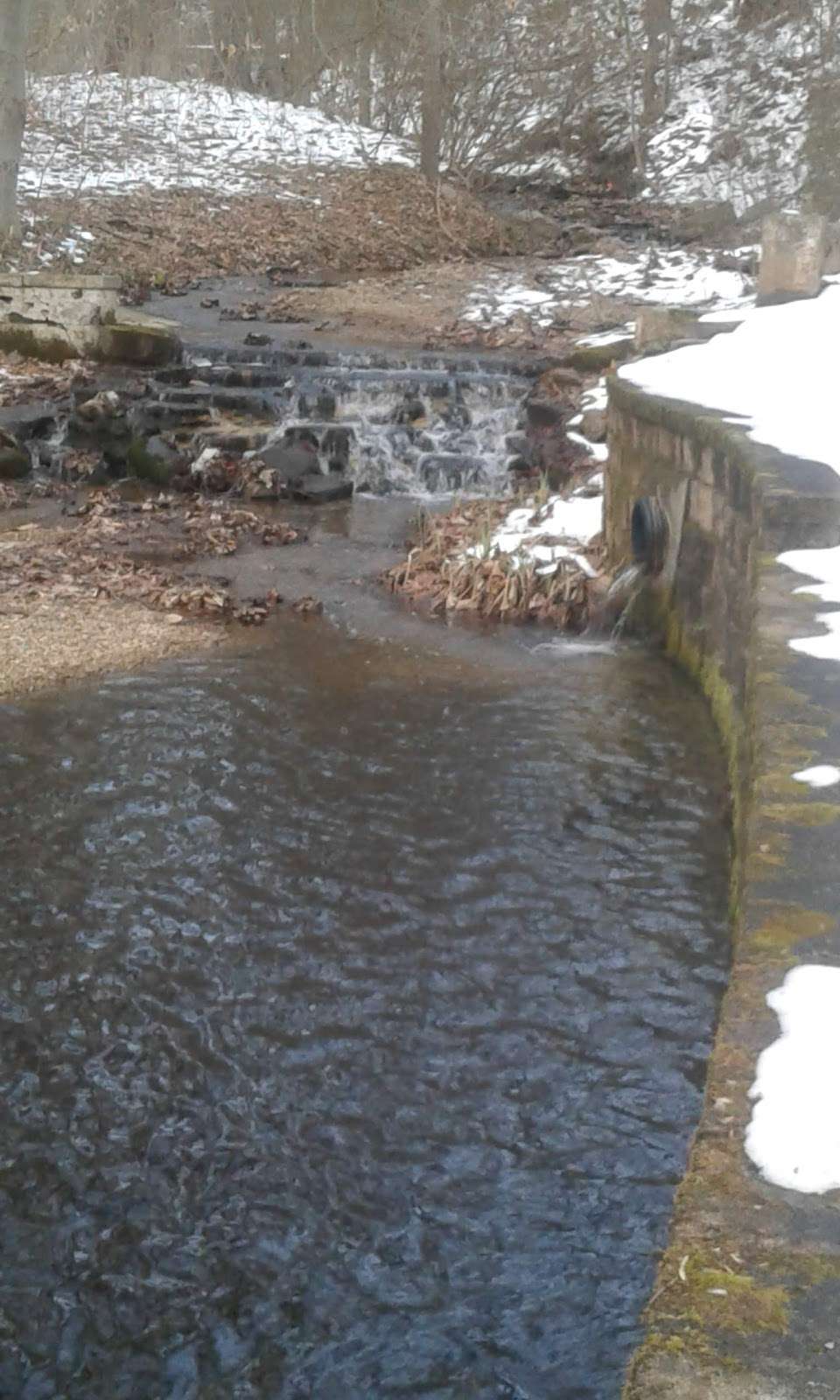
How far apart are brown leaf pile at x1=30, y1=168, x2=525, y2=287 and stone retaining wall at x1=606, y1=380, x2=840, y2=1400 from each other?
484 inches

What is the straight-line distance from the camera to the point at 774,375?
8758 mm

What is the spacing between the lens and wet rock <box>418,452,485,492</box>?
12453 millimetres

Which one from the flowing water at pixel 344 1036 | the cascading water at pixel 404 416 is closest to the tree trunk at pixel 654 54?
the cascading water at pixel 404 416

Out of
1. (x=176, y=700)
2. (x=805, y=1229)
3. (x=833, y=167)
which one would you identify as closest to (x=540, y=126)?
Result: (x=833, y=167)

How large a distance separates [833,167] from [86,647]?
1268 centimetres

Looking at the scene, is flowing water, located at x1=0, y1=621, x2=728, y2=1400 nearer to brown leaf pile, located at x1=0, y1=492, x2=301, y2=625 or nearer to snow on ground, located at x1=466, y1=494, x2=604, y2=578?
brown leaf pile, located at x1=0, y1=492, x2=301, y2=625

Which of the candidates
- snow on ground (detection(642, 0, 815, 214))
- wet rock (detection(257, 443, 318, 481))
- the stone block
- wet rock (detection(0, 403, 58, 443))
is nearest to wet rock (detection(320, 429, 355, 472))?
wet rock (detection(257, 443, 318, 481))

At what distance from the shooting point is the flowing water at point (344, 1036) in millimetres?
3400

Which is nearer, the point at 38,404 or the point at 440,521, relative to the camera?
the point at 440,521

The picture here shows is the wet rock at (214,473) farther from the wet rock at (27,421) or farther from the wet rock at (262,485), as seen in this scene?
the wet rock at (27,421)

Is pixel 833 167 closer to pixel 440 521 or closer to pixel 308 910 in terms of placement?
pixel 440 521

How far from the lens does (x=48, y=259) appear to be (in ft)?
58.3

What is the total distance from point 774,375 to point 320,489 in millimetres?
4252

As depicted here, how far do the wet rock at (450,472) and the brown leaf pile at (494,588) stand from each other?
2.61 m
